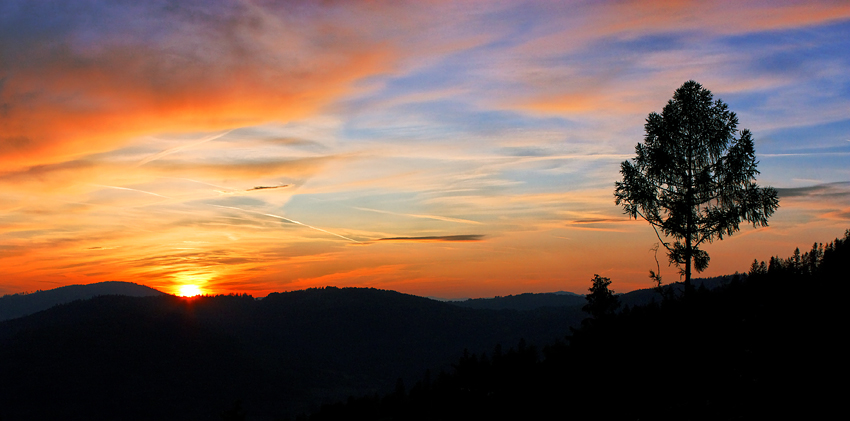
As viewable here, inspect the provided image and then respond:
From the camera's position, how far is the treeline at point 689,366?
43.6 feet

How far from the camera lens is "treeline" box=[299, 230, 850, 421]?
13.3 metres

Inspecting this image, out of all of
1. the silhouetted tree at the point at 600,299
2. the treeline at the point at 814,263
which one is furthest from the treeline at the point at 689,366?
the silhouetted tree at the point at 600,299

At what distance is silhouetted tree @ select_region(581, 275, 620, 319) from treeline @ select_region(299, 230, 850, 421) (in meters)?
14.4

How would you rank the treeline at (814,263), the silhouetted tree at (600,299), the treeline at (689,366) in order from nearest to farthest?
the treeline at (689,366)
the treeline at (814,263)
the silhouetted tree at (600,299)

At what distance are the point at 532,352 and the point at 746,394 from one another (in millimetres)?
11818

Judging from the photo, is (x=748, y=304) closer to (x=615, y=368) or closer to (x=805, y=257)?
(x=615, y=368)

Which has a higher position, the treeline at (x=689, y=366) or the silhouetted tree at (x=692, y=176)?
the silhouetted tree at (x=692, y=176)

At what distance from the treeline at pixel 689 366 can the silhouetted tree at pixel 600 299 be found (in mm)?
14420

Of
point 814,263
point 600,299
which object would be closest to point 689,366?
point 814,263

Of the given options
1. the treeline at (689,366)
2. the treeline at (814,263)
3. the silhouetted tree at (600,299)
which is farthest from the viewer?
the silhouetted tree at (600,299)

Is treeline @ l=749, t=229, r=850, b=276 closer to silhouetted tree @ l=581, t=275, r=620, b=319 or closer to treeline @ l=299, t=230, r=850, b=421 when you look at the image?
treeline @ l=299, t=230, r=850, b=421

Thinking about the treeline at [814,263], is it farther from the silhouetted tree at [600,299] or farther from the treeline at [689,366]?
the silhouetted tree at [600,299]

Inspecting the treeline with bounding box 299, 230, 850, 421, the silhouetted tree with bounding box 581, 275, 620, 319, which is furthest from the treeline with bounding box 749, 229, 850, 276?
the silhouetted tree with bounding box 581, 275, 620, 319

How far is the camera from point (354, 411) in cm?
2842
